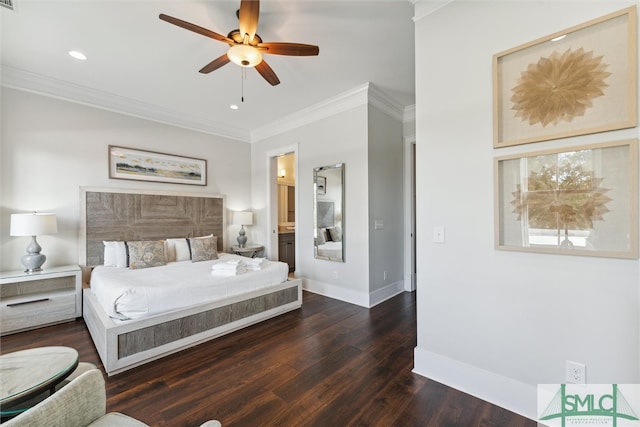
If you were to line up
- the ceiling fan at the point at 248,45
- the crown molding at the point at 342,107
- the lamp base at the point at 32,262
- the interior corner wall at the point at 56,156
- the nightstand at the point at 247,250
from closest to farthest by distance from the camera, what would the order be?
1. the ceiling fan at the point at 248,45
2. the lamp base at the point at 32,262
3. the interior corner wall at the point at 56,156
4. the crown molding at the point at 342,107
5. the nightstand at the point at 247,250

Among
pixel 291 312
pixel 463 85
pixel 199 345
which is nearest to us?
pixel 463 85

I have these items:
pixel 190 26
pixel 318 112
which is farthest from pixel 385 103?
pixel 190 26

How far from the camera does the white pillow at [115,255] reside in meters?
3.31

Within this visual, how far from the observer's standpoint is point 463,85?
183cm

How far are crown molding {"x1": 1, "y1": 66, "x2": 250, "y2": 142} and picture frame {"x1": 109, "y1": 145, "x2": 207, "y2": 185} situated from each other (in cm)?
55

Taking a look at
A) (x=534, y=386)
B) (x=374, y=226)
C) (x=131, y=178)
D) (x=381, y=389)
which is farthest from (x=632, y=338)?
(x=131, y=178)

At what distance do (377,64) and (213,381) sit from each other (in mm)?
3383

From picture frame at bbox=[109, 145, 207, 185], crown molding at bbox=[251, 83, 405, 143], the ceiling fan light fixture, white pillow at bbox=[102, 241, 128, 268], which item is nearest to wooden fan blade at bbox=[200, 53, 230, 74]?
the ceiling fan light fixture

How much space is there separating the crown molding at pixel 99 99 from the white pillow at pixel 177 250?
6.40 ft

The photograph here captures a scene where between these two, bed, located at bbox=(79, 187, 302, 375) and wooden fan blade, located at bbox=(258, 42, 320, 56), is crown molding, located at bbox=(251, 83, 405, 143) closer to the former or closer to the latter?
wooden fan blade, located at bbox=(258, 42, 320, 56)

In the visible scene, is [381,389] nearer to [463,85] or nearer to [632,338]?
[632,338]

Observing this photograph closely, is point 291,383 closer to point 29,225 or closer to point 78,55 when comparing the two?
point 29,225

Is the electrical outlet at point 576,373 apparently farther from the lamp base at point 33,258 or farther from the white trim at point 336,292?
the lamp base at point 33,258

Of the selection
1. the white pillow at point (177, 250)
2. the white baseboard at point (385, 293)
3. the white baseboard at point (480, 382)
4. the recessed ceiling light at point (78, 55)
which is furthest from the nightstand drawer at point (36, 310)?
the white baseboard at point (480, 382)
